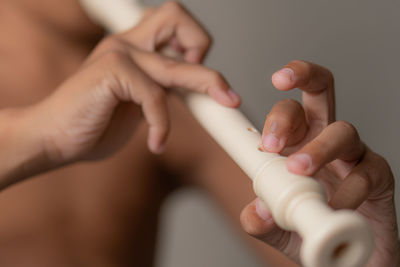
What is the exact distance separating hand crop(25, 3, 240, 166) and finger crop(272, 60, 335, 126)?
9 cm

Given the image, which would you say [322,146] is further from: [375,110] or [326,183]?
[375,110]

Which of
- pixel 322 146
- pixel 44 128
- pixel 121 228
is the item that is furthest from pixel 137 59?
pixel 121 228

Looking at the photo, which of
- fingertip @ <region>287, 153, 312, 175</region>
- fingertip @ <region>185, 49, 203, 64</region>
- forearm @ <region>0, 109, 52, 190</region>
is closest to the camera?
fingertip @ <region>287, 153, 312, 175</region>

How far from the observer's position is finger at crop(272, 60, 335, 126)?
44cm

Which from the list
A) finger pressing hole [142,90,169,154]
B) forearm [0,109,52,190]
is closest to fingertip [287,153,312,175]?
finger pressing hole [142,90,169,154]

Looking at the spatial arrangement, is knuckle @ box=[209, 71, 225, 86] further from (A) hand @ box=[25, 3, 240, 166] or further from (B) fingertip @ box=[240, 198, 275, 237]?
(B) fingertip @ box=[240, 198, 275, 237]

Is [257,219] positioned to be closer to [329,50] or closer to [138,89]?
[138,89]

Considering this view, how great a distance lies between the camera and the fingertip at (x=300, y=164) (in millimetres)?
353

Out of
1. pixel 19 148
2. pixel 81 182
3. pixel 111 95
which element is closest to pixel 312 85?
pixel 111 95

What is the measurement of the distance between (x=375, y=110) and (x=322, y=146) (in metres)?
0.32

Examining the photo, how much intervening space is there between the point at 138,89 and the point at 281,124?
0.71 ft

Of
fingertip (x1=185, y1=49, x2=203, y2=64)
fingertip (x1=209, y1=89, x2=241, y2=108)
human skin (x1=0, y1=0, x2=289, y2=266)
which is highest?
fingertip (x1=185, y1=49, x2=203, y2=64)

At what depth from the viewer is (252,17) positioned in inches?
32.1

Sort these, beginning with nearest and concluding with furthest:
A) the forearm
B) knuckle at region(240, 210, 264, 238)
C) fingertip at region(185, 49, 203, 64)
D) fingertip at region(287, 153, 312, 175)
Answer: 1. fingertip at region(287, 153, 312, 175)
2. knuckle at region(240, 210, 264, 238)
3. the forearm
4. fingertip at region(185, 49, 203, 64)
